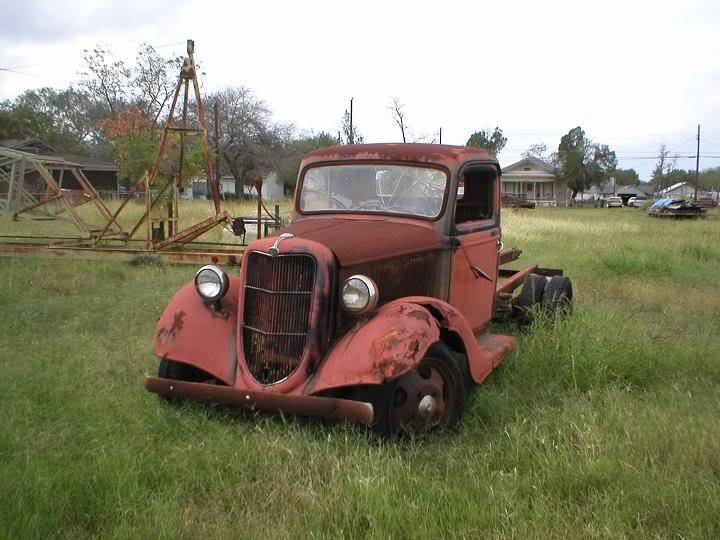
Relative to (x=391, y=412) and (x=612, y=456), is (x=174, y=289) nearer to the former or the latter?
(x=391, y=412)

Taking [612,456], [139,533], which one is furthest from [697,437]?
[139,533]

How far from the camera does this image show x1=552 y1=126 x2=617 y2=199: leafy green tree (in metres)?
62.8

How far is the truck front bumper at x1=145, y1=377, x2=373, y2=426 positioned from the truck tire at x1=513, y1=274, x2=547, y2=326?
10.7 ft

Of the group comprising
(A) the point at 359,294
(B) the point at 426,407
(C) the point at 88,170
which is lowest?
(B) the point at 426,407

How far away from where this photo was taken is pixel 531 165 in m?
72.4

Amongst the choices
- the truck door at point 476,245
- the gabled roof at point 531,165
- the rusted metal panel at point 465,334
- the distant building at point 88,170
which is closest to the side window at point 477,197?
the truck door at point 476,245

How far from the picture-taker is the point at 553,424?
4.02 metres

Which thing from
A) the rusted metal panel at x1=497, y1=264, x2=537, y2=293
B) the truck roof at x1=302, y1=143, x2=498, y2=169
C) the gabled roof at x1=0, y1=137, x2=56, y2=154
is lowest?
the rusted metal panel at x1=497, y1=264, x2=537, y2=293

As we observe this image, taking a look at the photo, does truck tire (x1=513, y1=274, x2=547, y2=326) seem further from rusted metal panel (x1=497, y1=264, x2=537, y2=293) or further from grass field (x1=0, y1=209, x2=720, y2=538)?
grass field (x1=0, y1=209, x2=720, y2=538)

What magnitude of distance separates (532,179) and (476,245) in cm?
6905

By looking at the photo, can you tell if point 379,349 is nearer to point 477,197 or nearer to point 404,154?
point 404,154

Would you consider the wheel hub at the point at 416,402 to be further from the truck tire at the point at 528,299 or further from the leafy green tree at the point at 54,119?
the leafy green tree at the point at 54,119

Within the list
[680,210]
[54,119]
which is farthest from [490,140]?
[54,119]

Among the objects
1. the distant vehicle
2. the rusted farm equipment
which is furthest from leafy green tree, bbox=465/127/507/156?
the rusted farm equipment
